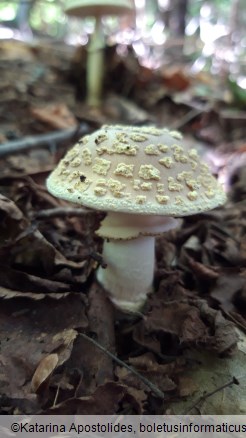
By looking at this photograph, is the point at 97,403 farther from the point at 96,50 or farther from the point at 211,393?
the point at 96,50

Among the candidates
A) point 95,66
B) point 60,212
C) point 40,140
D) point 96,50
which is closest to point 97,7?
point 96,50

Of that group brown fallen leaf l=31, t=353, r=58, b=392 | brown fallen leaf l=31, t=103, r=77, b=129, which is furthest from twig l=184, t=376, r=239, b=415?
brown fallen leaf l=31, t=103, r=77, b=129

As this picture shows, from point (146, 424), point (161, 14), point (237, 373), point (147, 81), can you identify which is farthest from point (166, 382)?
point (161, 14)

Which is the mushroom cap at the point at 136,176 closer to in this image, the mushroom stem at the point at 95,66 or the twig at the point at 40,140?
the twig at the point at 40,140

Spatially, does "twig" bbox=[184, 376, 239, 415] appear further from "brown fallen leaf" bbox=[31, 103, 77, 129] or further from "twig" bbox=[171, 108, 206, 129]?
"twig" bbox=[171, 108, 206, 129]

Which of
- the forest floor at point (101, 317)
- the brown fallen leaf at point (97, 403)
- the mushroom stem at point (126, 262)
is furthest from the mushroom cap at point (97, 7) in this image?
the brown fallen leaf at point (97, 403)

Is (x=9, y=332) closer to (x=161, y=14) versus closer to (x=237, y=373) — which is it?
(x=237, y=373)
